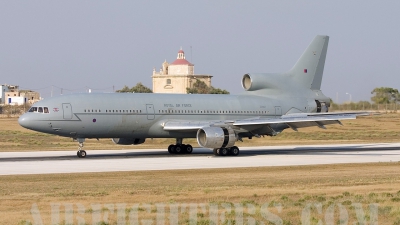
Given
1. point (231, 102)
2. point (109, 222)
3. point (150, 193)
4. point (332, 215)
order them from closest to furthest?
1. point (109, 222)
2. point (332, 215)
3. point (150, 193)
4. point (231, 102)

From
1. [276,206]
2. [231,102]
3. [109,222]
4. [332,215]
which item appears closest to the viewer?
[109,222]

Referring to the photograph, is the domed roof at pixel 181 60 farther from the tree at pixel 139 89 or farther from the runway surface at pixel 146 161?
the runway surface at pixel 146 161

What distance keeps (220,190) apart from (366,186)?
5.31 m

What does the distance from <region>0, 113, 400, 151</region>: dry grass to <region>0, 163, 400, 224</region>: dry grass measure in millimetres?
23041

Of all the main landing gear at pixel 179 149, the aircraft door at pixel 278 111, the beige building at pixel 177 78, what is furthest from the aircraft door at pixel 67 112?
the beige building at pixel 177 78

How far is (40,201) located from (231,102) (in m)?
27.9

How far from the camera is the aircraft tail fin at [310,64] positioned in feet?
165

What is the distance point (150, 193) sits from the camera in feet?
71.2

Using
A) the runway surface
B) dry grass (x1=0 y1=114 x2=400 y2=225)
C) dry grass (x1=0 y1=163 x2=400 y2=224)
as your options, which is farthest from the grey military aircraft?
dry grass (x1=0 y1=163 x2=400 y2=224)

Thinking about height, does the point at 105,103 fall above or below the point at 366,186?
above

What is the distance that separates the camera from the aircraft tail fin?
50.2 meters

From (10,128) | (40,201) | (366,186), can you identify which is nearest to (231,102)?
(366,186)

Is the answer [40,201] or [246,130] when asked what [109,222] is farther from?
[246,130]

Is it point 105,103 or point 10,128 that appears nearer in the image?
point 105,103
